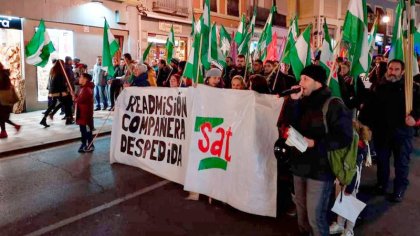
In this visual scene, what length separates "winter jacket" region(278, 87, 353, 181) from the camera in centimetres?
333

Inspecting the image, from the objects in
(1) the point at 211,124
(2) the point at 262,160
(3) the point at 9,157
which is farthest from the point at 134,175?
(3) the point at 9,157

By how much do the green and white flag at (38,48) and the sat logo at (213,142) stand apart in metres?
6.22

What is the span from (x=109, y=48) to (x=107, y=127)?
333 cm

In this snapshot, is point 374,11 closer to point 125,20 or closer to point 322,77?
point 125,20

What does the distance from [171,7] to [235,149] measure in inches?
655

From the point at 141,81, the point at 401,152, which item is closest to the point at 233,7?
the point at 141,81

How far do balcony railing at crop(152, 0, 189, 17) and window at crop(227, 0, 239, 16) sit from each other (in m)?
4.74

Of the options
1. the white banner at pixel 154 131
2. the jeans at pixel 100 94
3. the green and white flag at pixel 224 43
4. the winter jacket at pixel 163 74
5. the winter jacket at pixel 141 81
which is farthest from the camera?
the jeans at pixel 100 94

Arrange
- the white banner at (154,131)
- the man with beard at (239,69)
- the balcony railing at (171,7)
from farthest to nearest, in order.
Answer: the balcony railing at (171,7)
the man with beard at (239,69)
the white banner at (154,131)

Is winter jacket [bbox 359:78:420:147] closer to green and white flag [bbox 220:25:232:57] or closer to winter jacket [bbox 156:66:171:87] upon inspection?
winter jacket [bbox 156:66:171:87]

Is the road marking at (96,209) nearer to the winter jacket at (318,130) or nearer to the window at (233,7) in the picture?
the winter jacket at (318,130)

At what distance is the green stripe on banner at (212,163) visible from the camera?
4855mm

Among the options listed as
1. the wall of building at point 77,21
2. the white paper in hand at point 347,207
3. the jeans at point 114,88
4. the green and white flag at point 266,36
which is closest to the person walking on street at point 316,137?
the white paper in hand at point 347,207

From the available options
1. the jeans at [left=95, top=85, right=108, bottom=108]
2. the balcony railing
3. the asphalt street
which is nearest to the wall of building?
the balcony railing
